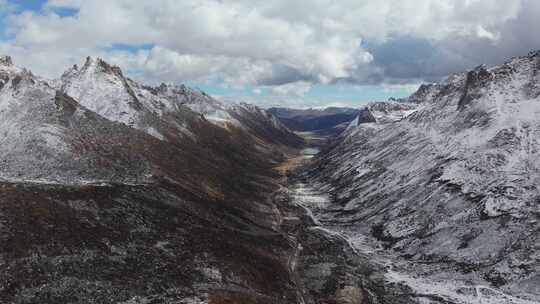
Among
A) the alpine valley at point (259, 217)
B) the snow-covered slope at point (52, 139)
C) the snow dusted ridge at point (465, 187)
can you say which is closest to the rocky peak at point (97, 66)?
the alpine valley at point (259, 217)

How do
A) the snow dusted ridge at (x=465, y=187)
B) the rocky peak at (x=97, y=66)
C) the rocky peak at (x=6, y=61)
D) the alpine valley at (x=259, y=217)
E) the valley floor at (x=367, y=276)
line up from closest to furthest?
the alpine valley at (x=259, y=217)
the valley floor at (x=367, y=276)
the snow dusted ridge at (x=465, y=187)
the rocky peak at (x=6, y=61)
the rocky peak at (x=97, y=66)

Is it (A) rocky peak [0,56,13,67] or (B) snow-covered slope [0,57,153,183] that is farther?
(A) rocky peak [0,56,13,67]

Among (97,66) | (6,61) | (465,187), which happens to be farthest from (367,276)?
(97,66)

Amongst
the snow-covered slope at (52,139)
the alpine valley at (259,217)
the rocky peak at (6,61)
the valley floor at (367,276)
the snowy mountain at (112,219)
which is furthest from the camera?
the rocky peak at (6,61)

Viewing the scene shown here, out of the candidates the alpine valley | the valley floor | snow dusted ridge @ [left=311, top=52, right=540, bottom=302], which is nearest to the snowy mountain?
the alpine valley

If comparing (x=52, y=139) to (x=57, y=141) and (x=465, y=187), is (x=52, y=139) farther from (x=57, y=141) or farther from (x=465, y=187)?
(x=465, y=187)

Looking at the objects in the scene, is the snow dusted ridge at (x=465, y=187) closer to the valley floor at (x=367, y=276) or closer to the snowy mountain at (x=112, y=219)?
the valley floor at (x=367, y=276)

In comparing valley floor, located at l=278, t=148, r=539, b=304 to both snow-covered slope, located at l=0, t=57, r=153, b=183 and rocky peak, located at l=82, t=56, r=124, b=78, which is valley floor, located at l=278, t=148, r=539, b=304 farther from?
rocky peak, located at l=82, t=56, r=124, b=78
